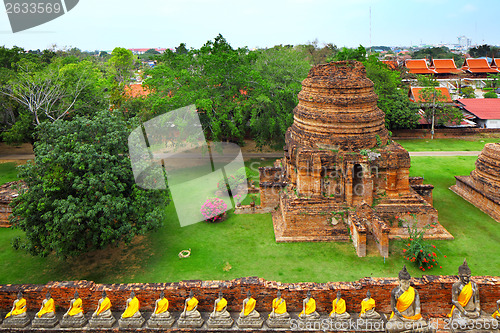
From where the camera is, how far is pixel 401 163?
15.5 metres

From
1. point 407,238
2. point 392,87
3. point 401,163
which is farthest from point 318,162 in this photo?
point 392,87

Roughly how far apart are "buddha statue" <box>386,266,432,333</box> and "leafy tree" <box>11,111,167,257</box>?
863 cm

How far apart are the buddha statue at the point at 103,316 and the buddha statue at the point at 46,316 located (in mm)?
1115

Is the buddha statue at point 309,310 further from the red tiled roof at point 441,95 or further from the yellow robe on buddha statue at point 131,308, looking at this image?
the red tiled roof at point 441,95

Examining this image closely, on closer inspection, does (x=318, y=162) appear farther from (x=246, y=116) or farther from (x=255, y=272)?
(x=246, y=116)

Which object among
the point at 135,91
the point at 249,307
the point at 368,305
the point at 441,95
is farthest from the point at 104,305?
the point at 135,91

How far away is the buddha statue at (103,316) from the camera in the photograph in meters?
9.99

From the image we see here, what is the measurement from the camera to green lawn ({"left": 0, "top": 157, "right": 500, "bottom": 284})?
1328cm

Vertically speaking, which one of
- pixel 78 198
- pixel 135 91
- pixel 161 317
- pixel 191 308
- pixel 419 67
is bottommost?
pixel 161 317

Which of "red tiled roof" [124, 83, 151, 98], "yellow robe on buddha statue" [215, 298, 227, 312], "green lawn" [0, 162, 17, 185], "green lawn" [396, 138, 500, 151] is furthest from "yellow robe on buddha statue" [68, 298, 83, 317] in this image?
"green lawn" [396, 138, 500, 151]

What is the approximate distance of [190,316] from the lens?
988 centimetres

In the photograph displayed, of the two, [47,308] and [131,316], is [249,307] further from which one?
[47,308]

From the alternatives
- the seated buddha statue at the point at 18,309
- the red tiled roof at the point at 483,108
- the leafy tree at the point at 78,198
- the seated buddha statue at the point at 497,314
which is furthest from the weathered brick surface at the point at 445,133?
the seated buddha statue at the point at 18,309

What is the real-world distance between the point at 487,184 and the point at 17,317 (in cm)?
1964
